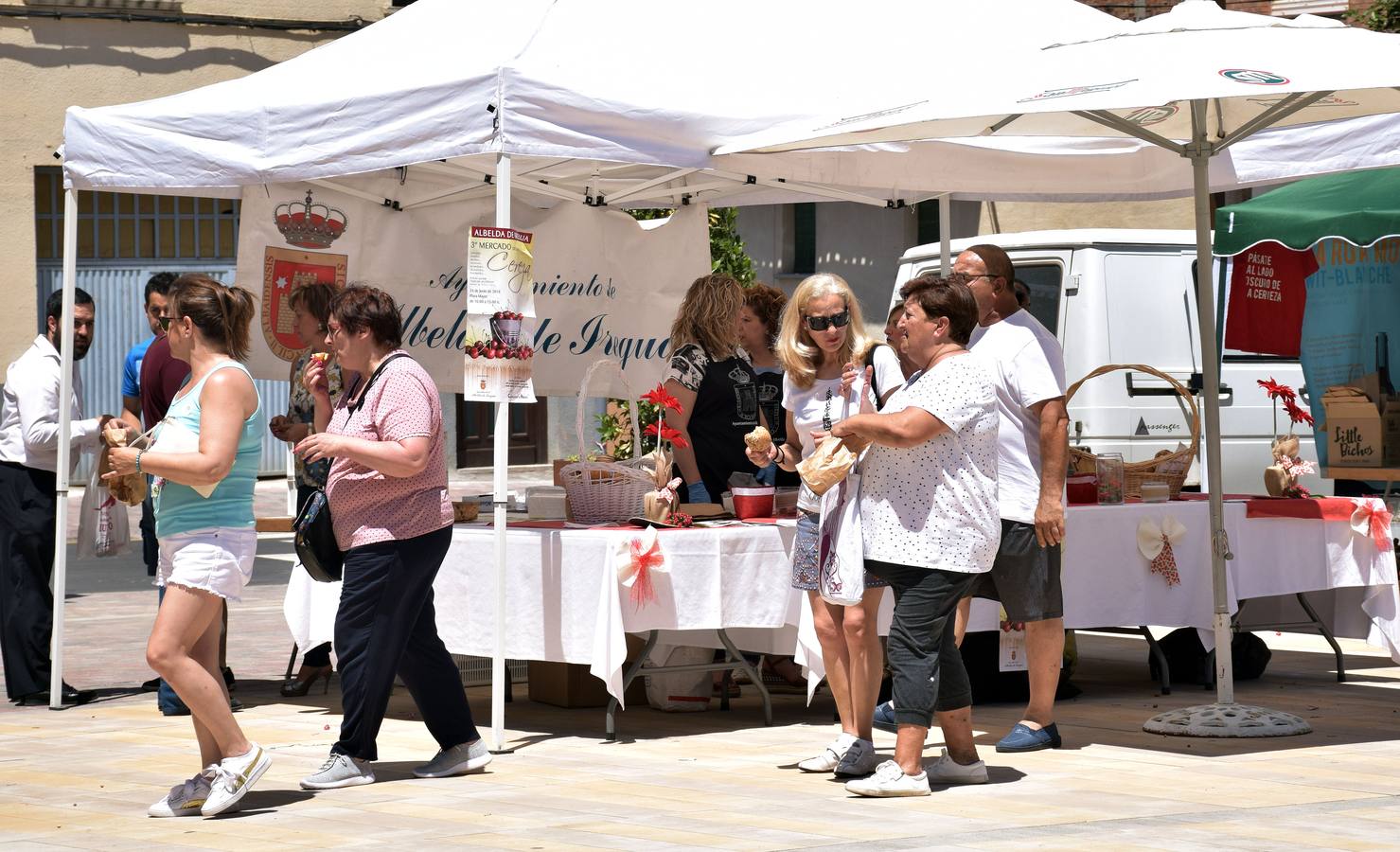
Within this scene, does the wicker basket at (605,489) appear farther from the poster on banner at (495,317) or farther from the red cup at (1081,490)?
the red cup at (1081,490)

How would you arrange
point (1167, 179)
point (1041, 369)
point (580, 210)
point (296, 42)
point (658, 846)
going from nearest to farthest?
point (658, 846), point (1041, 369), point (1167, 179), point (580, 210), point (296, 42)

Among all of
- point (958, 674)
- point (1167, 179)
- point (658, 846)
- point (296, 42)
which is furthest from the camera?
point (296, 42)

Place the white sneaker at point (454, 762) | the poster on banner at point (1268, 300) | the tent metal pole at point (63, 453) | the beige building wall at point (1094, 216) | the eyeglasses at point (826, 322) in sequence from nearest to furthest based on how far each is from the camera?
1. the white sneaker at point (454, 762)
2. the eyeglasses at point (826, 322)
3. the tent metal pole at point (63, 453)
4. the poster on banner at point (1268, 300)
5. the beige building wall at point (1094, 216)

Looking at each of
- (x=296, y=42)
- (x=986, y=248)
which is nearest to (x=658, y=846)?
(x=986, y=248)

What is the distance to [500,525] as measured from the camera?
24.2 feet

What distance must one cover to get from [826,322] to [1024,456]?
888 mm

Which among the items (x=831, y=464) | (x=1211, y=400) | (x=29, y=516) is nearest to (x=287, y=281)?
(x=29, y=516)

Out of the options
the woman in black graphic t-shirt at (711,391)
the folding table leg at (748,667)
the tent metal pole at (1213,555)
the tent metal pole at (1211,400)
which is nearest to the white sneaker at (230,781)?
the folding table leg at (748,667)

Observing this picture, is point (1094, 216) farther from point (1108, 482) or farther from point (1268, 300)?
point (1108, 482)

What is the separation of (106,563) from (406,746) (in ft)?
27.5

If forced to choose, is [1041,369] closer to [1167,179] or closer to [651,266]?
[1167,179]

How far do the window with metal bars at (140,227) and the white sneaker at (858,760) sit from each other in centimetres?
1605

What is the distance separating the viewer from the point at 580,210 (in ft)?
34.6

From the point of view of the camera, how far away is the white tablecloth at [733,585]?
752 cm
